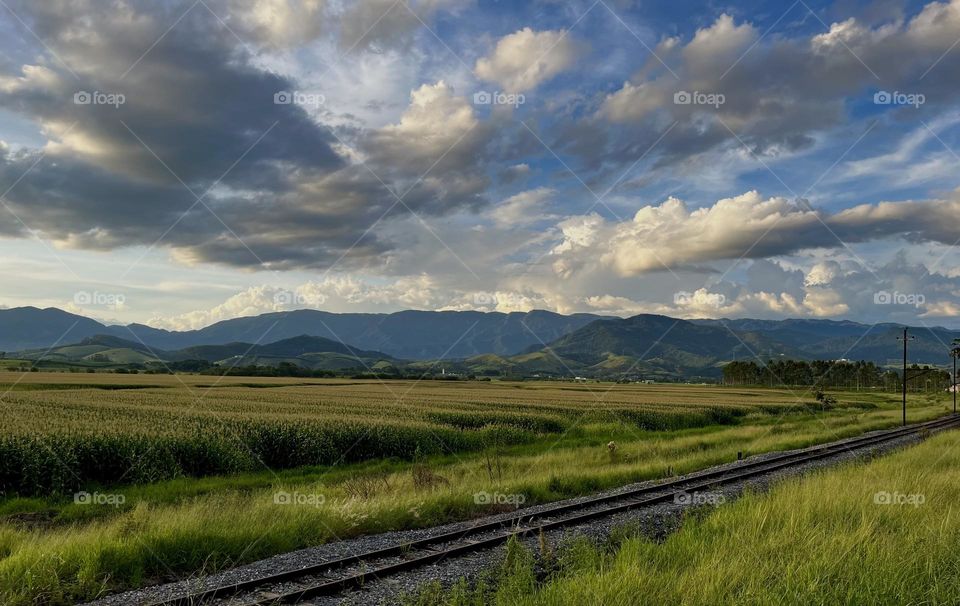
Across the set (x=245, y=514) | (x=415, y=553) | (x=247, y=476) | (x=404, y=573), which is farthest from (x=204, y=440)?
(x=404, y=573)

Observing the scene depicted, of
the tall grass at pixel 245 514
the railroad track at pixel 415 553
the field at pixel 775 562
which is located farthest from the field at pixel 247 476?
the field at pixel 775 562

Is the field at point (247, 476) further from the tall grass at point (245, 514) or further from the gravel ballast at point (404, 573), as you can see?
the gravel ballast at point (404, 573)

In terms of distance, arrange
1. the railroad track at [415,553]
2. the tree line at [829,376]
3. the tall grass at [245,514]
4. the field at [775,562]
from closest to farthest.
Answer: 1. the field at [775,562]
2. the railroad track at [415,553]
3. the tall grass at [245,514]
4. the tree line at [829,376]

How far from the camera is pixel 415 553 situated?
11336 millimetres

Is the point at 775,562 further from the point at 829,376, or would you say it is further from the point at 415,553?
the point at 829,376

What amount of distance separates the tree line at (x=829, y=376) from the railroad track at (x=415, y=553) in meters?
162

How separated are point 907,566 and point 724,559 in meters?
2.45

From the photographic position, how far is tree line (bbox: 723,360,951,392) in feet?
542

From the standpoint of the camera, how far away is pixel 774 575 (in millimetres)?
8258

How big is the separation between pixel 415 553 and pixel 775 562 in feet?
20.8

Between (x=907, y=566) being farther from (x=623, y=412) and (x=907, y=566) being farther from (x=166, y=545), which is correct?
(x=623, y=412)

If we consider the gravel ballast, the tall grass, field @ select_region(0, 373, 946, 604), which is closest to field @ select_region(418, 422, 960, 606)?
the gravel ballast

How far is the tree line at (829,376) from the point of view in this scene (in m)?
Result: 165

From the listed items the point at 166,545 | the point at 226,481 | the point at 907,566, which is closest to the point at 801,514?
the point at 907,566
